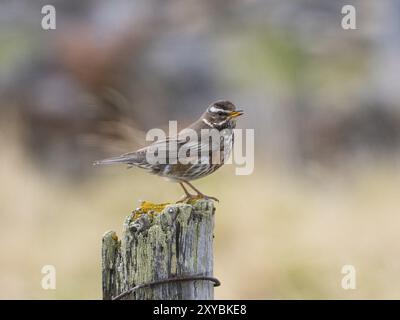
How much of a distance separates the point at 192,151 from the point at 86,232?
3359 mm

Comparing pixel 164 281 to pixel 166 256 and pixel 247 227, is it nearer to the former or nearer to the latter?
pixel 166 256

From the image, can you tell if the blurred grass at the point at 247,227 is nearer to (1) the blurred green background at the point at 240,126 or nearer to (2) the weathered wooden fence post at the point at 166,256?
(1) the blurred green background at the point at 240,126

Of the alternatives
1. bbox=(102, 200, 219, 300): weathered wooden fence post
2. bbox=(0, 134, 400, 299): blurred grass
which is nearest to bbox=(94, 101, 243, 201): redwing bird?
bbox=(102, 200, 219, 300): weathered wooden fence post

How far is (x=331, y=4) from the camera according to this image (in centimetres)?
1285

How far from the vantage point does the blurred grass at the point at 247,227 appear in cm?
841

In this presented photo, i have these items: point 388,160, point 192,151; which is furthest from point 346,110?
point 192,151

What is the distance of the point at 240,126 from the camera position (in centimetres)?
1057

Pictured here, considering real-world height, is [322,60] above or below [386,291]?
above

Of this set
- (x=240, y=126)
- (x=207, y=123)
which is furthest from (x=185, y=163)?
(x=240, y=126)

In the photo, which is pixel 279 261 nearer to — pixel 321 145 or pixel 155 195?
pixel 155 195

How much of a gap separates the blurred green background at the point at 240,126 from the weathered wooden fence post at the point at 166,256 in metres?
3.28

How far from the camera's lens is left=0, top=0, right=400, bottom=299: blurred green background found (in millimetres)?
8773

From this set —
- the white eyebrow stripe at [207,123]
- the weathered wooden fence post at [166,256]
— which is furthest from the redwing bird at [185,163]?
the weathered wooden fence post at [166,256]
